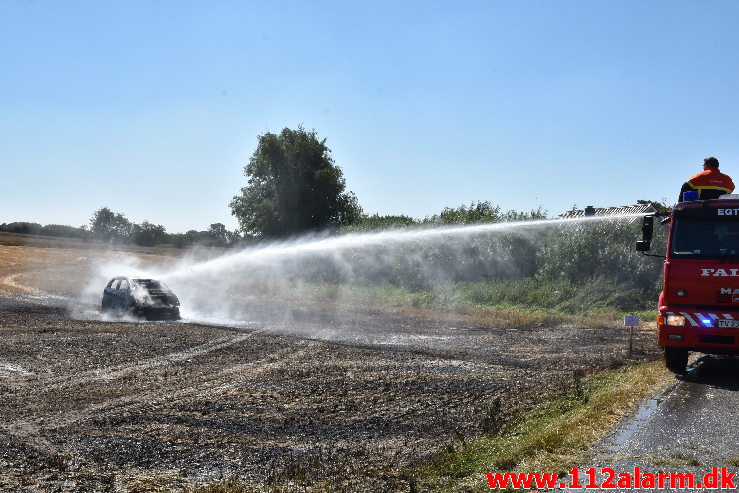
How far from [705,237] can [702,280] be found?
0.73 meters

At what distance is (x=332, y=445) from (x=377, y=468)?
1.12m

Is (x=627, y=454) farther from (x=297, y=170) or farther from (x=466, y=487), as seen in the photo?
(x=297, y=170)

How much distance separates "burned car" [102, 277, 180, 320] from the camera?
939 inches

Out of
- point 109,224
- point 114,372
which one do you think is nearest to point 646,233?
point 114,372

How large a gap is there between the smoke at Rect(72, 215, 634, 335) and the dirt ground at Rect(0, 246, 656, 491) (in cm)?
927

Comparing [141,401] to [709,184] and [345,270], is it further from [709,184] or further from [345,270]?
[345,270]

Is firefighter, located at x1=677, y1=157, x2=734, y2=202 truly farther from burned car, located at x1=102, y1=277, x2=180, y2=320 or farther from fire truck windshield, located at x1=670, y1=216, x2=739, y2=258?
burned car, located at x1=102, y1=277, x2=180, y2=320

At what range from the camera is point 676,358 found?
11695 mm

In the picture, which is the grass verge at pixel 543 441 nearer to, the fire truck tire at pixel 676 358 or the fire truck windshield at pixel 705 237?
the fire truck tire at pixel 676 358

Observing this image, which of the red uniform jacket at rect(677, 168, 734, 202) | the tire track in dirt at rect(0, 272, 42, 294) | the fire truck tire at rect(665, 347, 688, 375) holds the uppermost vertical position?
the red uniform jacket at rect(677, 168, 734, 202)

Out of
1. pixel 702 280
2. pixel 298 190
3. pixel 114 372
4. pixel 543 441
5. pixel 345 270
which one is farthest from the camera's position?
pixel 298 190

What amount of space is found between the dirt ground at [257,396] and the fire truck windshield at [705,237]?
3.08m

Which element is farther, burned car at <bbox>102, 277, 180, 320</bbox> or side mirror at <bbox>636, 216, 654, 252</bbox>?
burned car at <bbox>102, 277, 180, 320</bbox>

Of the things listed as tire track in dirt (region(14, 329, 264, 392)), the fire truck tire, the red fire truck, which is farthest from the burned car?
the red fire truck
